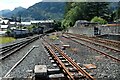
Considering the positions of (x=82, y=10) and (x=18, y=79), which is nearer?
(x=18, y=79)

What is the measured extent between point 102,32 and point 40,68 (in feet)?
81.6

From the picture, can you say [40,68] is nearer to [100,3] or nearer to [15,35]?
[15,35]

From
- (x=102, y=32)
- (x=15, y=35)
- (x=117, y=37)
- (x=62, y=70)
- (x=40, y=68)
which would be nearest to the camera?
(x=40, y=68)

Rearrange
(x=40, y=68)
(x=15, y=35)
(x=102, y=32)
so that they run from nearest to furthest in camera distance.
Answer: (x=40, y=68), (x=102, y=32), (x=15, y=35)

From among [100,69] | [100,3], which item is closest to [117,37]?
[100,69]

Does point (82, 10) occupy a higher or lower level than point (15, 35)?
higher

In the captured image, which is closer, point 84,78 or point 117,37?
point 84,78

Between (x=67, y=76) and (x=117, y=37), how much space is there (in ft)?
55.1

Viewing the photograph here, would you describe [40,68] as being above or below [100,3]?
below

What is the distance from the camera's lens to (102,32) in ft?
107

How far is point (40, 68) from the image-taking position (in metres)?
8.55

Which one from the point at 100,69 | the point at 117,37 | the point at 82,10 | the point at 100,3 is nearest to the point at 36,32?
the point at 82,10

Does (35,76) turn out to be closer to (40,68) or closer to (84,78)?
(40,68)

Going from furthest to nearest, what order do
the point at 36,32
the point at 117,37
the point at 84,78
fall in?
the point at 36,32, the point at 117,37, the point at 84,78
